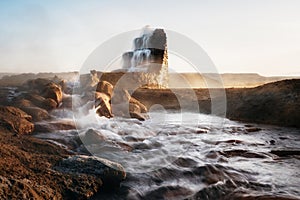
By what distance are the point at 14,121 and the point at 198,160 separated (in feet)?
18.8

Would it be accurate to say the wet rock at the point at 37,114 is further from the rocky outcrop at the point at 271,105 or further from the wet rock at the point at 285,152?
the rocky outcrop at the point at 271,105

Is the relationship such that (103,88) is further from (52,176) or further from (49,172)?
(52,176)

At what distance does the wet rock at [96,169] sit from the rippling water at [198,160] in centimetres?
22

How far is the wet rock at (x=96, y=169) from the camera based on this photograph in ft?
14.0

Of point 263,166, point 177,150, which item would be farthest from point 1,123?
point 263,166

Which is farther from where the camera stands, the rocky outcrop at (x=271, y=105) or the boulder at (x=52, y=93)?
the boulder at (x=52, y=93)

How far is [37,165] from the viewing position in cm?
425

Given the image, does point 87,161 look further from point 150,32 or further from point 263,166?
point 150,32

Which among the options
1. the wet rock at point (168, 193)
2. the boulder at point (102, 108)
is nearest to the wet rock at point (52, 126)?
the boulder at point (102, 108)

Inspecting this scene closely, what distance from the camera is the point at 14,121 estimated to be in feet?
23.7

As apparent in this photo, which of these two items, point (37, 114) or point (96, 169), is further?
point (37, 114)

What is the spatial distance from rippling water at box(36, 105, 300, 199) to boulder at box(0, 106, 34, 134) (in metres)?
0.64

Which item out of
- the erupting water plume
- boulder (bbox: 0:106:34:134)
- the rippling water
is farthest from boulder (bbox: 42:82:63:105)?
the erupting water plume

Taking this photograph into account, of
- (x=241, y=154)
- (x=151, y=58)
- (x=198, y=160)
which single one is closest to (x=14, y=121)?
(x=198, y=160)
